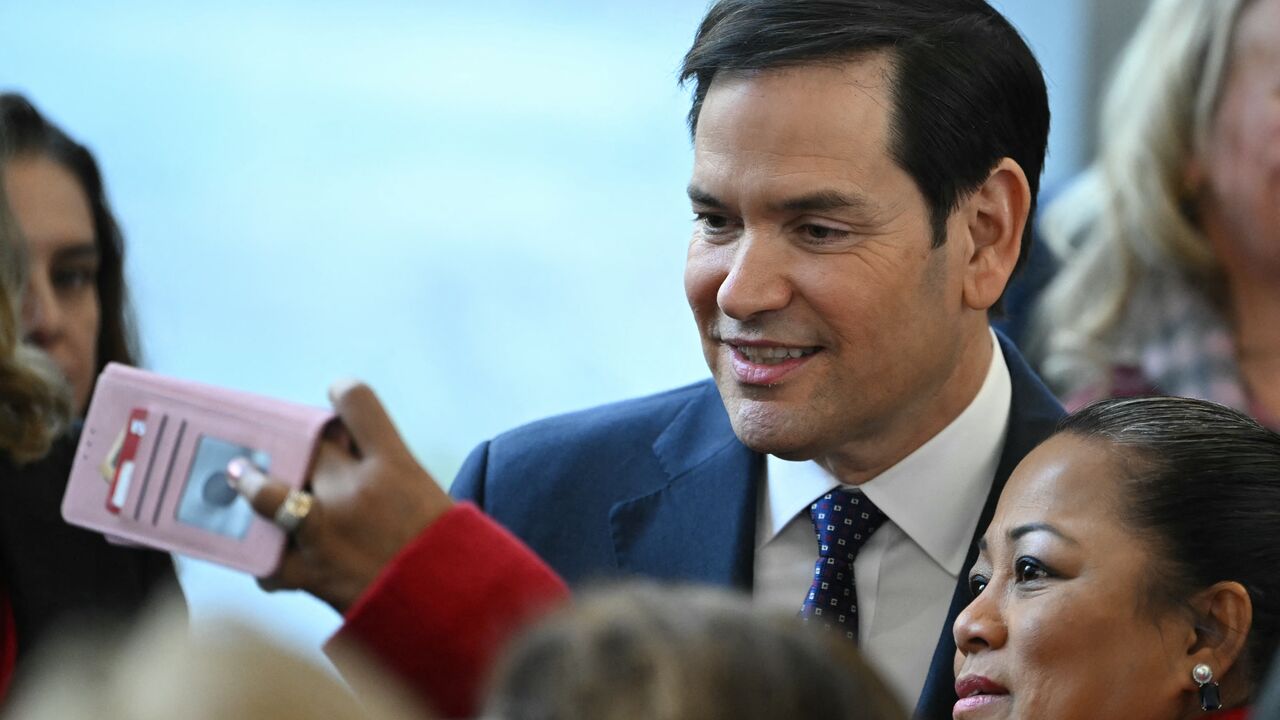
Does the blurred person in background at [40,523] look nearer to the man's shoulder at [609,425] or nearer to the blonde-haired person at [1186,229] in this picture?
the man's shoulder at [609,425]

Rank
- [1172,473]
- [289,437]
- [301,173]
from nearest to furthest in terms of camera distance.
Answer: [289,437], [1172,473], [301,173]

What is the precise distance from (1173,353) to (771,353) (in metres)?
1.23

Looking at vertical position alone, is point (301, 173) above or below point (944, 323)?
below

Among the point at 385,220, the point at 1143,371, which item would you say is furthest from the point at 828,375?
the point at 385,220

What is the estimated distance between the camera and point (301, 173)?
3.87 meters

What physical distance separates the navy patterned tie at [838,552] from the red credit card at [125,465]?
809 millimetres

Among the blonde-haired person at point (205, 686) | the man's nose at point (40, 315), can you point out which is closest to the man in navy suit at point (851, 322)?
the man's nose at point (40, 315)

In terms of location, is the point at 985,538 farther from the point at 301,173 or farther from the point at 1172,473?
the point at 301,173

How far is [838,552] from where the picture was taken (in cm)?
208

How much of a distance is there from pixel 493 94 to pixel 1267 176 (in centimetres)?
183

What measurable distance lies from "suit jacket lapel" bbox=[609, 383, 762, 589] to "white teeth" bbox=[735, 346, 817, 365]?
183 millimetres

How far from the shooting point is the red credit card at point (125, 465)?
163 cm

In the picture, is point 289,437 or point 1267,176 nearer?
point 289,437

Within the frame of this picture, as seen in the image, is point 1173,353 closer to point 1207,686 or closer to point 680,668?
point 1207,686
